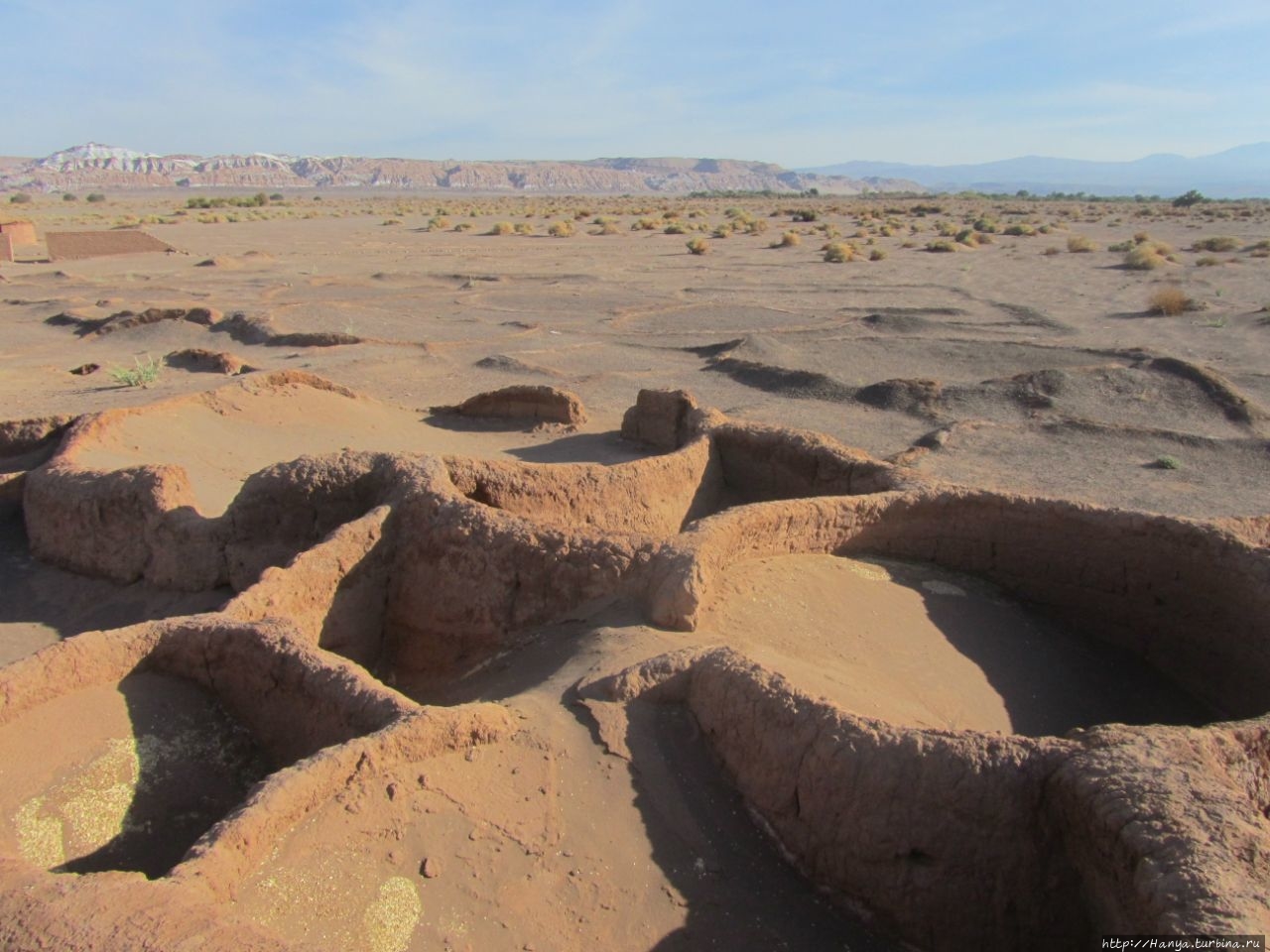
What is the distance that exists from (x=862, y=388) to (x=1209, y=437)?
4.19m

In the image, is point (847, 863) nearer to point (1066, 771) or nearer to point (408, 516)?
point (1066, 771)

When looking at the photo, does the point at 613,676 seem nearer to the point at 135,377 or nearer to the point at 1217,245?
the point at 135,377

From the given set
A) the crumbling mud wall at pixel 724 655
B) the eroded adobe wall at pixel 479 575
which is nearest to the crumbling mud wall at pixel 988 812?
the crumbling mud wall at pixel 724 655

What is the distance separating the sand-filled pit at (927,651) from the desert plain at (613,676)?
0.08 ft

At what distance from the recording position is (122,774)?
412 cm

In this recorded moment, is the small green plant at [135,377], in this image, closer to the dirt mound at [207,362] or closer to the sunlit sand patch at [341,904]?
the dirt mound at [207,362]

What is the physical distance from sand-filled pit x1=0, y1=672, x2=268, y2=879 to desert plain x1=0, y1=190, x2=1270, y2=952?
1 cm

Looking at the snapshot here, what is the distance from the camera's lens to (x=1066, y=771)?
3.49 meters

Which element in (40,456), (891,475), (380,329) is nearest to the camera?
(891,475)

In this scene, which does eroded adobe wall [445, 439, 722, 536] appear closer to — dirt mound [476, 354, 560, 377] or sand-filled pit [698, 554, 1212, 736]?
sand-filled pit [698, 554, 1212, 736]

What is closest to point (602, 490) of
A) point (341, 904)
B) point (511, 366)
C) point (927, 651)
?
point (927, 651)

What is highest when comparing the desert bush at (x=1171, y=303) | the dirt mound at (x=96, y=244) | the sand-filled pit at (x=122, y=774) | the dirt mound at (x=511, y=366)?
the dirt mound at (x=96, y=244)

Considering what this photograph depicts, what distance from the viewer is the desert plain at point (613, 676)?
338 cm

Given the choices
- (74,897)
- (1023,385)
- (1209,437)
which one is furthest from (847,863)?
(1023,385)
